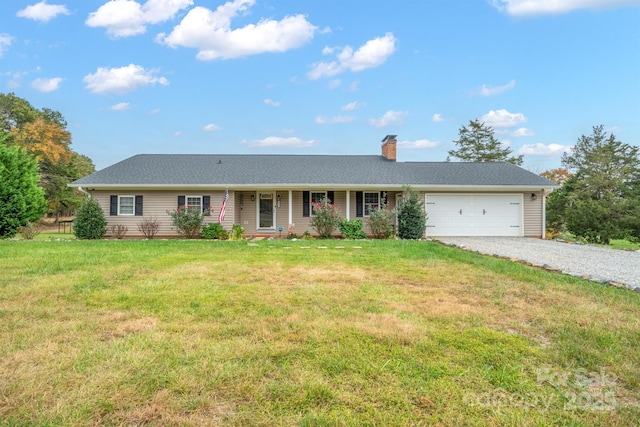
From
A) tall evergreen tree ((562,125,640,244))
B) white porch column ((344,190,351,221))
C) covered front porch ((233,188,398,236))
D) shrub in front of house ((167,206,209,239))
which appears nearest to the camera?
shrub in front of house ((167,206,209,239))

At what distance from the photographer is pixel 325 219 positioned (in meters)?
13.9

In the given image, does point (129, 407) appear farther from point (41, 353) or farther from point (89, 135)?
point (89, 135)

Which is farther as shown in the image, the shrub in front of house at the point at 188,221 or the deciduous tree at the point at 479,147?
the deciduous tree at the point at 479,147

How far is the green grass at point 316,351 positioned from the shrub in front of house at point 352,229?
8121 mm

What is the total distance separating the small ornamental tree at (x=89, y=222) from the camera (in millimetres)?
13164

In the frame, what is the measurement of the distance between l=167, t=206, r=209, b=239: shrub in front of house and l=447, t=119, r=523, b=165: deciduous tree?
27.3 metres

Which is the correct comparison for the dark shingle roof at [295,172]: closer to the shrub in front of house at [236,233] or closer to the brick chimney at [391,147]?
the brick chimney at [391,147]

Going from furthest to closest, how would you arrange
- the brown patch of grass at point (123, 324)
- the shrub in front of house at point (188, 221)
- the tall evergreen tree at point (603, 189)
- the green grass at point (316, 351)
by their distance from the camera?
1. the tall evergreen tree at point (603, 189)
2. the shrub in front of house at point (188, 221)
3. the brown patch of grass at point (123, 324)
4. the green grass at point (316, 351)

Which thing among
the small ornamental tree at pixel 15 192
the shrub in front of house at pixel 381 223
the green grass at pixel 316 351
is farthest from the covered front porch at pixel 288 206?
the green grass at pixel 316 351

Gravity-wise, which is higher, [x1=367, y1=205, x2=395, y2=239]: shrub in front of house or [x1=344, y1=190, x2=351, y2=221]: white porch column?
[x1=344, y1=190, x2=351, y2=221]: white porch column

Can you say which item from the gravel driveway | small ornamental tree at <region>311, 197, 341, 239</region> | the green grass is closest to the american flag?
small ornamental tree at <region>311, 197, 341, 239</region>

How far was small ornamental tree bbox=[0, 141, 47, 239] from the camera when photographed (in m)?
13.5

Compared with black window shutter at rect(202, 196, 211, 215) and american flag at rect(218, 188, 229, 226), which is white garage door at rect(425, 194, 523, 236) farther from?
black window shutter at rect(202, 196, 211, 215)

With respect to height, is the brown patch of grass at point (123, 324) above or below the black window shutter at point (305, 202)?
below
